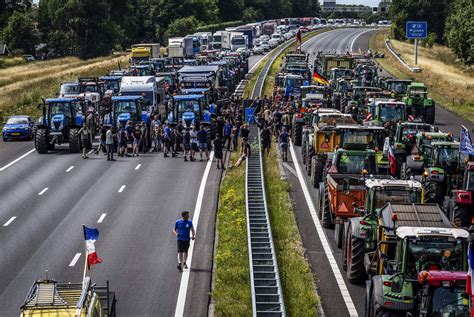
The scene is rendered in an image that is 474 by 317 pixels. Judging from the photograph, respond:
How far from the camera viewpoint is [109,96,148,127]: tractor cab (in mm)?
44156

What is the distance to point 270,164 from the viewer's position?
37.8m

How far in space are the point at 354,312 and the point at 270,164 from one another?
1891cm

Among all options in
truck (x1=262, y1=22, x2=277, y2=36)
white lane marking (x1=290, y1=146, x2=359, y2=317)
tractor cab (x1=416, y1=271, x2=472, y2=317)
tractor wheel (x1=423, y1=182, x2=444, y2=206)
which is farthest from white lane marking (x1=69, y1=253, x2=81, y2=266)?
truck (x1=262, y1=22, x2=277, y2=36)

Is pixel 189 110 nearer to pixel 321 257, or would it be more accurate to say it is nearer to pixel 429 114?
pixel 429 114

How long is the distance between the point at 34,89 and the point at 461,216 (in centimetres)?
5397

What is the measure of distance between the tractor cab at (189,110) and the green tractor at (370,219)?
23323 millimetres

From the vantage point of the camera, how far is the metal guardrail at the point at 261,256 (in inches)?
729

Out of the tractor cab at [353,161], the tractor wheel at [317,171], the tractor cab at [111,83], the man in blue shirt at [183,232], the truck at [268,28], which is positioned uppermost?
the tractor cab at [353,161]

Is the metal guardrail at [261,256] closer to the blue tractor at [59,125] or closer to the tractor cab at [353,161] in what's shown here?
the tractor cab at [353,161]

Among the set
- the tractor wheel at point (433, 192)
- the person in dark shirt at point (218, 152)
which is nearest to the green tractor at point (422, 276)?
the tractor wheel at point (433, 192)

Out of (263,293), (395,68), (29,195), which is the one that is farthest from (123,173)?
(395,68)

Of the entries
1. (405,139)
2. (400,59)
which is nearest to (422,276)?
(405,139)

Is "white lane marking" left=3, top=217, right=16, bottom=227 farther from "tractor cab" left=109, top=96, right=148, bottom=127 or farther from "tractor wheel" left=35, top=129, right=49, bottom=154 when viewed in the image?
"tractor cab" left=109, top=96, right=148, bottom=127

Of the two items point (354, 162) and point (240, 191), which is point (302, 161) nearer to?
point (240, 191)
